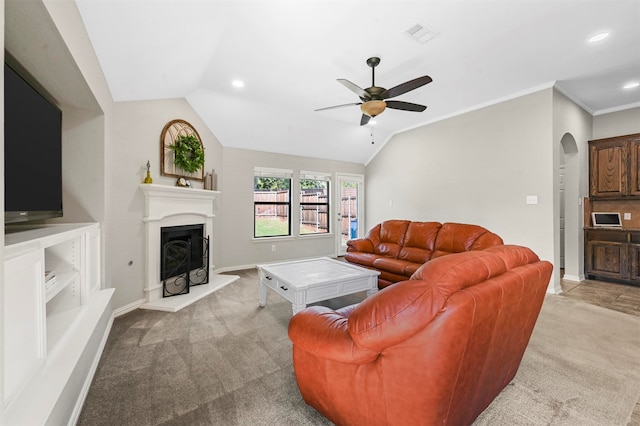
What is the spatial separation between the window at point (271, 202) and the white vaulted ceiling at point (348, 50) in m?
1.34

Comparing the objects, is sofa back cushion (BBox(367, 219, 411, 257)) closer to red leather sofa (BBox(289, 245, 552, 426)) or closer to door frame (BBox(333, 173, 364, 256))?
door frame (BBox(333, 173, 364, 256))

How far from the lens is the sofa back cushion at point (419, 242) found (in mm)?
3789

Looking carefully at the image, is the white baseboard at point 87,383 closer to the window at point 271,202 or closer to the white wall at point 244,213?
the white wall at point 244,213

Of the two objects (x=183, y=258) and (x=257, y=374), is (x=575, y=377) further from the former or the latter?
(x=183, y=258)

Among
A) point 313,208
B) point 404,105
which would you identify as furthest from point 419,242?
point 313,208

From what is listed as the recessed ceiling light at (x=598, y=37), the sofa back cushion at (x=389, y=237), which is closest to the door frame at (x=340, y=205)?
the sofa back cushion at (x=389, y=237)

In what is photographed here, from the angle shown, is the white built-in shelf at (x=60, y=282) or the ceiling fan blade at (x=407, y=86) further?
the ceiling fan blade at (x=407, y=86)

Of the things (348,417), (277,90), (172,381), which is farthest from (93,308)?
(277,90)

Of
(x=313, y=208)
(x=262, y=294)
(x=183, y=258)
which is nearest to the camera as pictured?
(x=262, y=294)

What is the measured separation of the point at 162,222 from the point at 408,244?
11.3ft

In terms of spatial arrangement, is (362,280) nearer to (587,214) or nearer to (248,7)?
(248,7)

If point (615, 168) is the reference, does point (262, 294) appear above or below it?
below

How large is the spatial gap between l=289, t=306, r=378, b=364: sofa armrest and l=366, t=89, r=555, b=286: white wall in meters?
3.88

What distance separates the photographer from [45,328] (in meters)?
1.28
